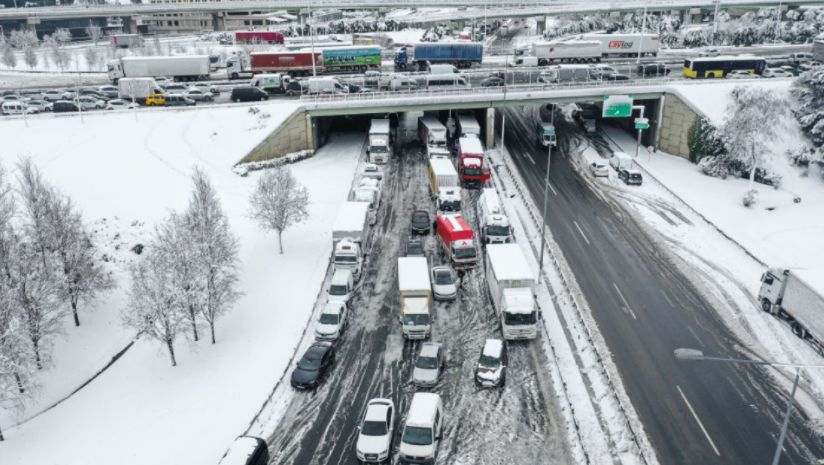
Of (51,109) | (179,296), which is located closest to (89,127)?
(51,109)

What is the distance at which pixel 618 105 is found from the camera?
6228 cm

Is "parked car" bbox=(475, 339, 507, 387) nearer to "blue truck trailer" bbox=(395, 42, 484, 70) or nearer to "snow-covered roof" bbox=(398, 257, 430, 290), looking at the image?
"snow-covered roof" bbox=(398, 257, 430, 290)

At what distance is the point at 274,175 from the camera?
4488cm

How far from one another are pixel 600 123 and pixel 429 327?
48361 mm

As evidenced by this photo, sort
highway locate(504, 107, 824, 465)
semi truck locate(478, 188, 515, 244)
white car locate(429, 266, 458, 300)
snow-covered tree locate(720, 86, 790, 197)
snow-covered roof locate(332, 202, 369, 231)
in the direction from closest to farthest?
highway locate(504, 107, 824, 465), white car locate(429, 266, 458, 300), snow-covered roof locate(332, 202, 369, 231), semi truck locate(478, 188, 515, 244), snow-covered tree locate(720, 86, 790, 197)

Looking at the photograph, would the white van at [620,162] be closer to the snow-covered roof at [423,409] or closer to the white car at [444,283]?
the white car at [444,283]

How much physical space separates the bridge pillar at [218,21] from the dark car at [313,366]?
6083 inches

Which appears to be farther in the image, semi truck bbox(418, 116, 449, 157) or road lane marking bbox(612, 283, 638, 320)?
semi truck bbox(418, 116, 449, 157)

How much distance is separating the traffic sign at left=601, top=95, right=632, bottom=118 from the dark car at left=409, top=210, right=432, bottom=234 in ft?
84.2

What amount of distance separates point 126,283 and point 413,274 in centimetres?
1984

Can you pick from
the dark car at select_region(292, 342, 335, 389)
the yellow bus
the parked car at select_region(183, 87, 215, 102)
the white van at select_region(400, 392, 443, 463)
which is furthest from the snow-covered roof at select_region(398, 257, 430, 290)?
the yellow bus

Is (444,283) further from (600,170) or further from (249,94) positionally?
(249,94)

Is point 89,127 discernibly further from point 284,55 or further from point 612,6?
point 612,6

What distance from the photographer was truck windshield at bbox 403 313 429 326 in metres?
33.8
